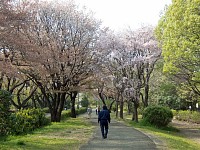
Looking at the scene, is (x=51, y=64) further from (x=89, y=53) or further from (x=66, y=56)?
(x=89, y=53)

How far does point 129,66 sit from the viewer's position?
34406 millimetres

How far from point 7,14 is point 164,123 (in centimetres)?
1748

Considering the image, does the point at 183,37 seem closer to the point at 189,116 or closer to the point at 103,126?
the point at 103,126

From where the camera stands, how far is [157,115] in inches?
1074

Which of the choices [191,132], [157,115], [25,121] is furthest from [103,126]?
[191,132]

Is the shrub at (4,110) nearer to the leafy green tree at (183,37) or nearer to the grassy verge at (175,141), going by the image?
the grassy verge at (175,141)

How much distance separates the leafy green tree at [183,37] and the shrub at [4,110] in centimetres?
1177

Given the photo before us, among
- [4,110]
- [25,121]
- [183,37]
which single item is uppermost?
[183,37]

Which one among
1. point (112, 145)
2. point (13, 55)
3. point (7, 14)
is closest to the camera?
point (112, 145)

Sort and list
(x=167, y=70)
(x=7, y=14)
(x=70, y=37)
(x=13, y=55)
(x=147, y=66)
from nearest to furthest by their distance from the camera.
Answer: (x=7, y=14)
(x=13, y=55)
(x=167, y=70)
(x=70, y=37)
(x=147, y=66)

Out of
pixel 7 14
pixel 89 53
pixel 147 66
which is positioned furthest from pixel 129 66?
pixel 7 14

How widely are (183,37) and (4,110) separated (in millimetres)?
12629

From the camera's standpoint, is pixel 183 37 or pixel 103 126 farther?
pixel 183 37

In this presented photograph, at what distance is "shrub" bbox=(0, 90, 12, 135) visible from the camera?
44.0ft
